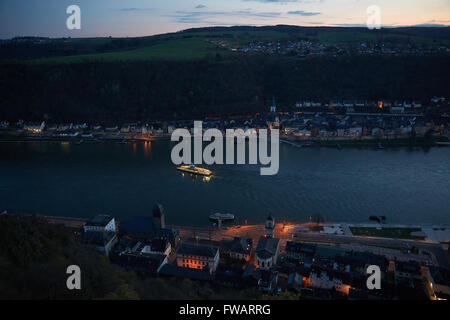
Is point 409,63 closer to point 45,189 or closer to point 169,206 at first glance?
point 169,206

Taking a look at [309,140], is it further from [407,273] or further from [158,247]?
[158,247]

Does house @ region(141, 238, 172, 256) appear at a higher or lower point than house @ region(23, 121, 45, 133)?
lower

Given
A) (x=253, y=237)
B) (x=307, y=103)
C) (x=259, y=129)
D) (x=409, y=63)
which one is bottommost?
(x=253, y=237)

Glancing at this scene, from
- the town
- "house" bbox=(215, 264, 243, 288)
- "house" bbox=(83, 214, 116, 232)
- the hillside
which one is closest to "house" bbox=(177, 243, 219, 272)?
"house" bbox=(215, 264, 243, 288)

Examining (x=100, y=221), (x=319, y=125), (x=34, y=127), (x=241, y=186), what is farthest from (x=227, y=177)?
(x=34, y=127)

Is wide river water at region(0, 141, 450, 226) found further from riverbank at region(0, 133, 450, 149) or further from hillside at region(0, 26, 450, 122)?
hillside at region(0, 26, 450, 122)
